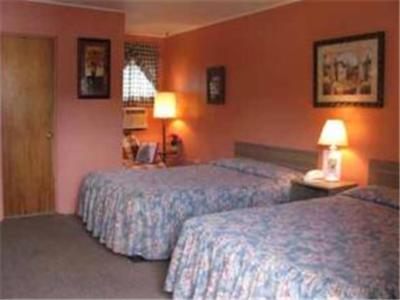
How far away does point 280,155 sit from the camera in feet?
15.9

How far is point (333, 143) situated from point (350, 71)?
2.12 feet

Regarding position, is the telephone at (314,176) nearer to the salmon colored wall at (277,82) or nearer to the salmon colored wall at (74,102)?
the salmon colored wall at (277,82)

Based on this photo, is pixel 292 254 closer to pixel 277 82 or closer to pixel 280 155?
pixel 280 155

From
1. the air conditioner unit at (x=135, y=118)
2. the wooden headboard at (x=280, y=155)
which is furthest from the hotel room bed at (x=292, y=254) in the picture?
the air conditioner unit at (x=135, y=118)

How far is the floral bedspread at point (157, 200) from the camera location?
3.63 metres

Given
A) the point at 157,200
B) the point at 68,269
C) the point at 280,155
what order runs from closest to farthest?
the point at 68,269, the point at 157,200, the point at 280,155

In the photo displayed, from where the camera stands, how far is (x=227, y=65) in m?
5.61

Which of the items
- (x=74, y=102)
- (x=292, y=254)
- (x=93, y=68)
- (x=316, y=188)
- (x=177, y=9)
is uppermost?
(x=177, y=9)

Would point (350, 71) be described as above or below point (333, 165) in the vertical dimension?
above

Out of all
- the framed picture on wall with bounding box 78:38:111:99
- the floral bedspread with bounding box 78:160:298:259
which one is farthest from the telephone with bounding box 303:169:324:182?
the framed picture on wall with bounding box 78:38:111:99

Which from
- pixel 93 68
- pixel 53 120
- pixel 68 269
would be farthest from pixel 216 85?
pixel 68 269

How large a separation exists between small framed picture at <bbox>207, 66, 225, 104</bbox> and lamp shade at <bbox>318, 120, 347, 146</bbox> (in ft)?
6.35

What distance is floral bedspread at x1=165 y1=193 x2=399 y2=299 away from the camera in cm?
201

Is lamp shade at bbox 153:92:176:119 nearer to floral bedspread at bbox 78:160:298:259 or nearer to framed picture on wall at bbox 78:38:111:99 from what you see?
framed picture on wall at bbox 78:38:111:99
